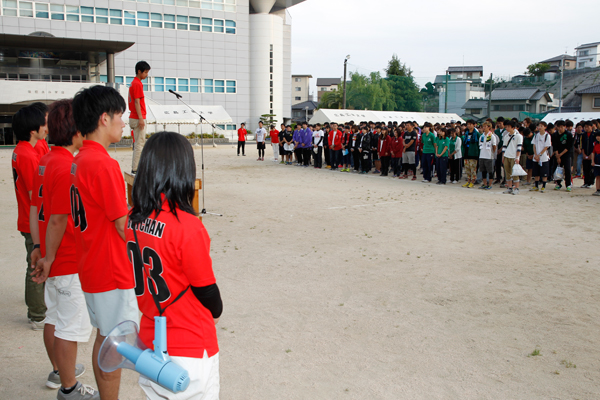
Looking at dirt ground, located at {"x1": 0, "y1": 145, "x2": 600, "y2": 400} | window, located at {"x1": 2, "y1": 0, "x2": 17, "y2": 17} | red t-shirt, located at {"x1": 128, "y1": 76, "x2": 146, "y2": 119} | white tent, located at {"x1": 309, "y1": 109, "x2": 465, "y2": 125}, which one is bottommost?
dirt ground, located at {"x1": 0, "y1": 145, "x2": 600, "y2": 400}

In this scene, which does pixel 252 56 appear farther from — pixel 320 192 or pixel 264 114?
pixel 320 192

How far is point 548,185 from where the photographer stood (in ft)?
48.8

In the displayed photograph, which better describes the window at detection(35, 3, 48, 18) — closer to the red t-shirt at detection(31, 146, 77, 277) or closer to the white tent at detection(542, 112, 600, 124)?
the white tent at detection(542, 112, 600, 124)

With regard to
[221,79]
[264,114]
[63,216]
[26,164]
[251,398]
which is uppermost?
[221,79]

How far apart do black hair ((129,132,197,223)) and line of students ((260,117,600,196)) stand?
41.6ft

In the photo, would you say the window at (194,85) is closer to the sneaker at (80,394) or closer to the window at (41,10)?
the window at (41,10)

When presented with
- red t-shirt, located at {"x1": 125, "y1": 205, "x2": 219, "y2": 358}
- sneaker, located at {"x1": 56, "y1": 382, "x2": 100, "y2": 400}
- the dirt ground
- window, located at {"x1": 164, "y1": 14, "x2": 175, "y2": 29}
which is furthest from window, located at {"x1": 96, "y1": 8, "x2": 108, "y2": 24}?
red t-shirt, located at {"x1": 125, "y1": 205, "x2": 219, "y2": 358}

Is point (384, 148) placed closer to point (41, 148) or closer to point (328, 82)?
point (41, 148)

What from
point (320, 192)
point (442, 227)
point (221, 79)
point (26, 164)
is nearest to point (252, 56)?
point (221, 79)

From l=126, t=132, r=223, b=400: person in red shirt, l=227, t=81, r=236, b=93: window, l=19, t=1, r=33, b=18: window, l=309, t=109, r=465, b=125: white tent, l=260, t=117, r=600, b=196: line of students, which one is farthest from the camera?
l=227, t=81, r=236, b=93: window

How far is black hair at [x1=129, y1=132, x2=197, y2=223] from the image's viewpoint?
6.50 feet

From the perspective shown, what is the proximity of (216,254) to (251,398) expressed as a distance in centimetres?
381

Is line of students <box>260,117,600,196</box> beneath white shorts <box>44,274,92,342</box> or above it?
above

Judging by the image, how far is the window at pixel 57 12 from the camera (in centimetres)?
4419
